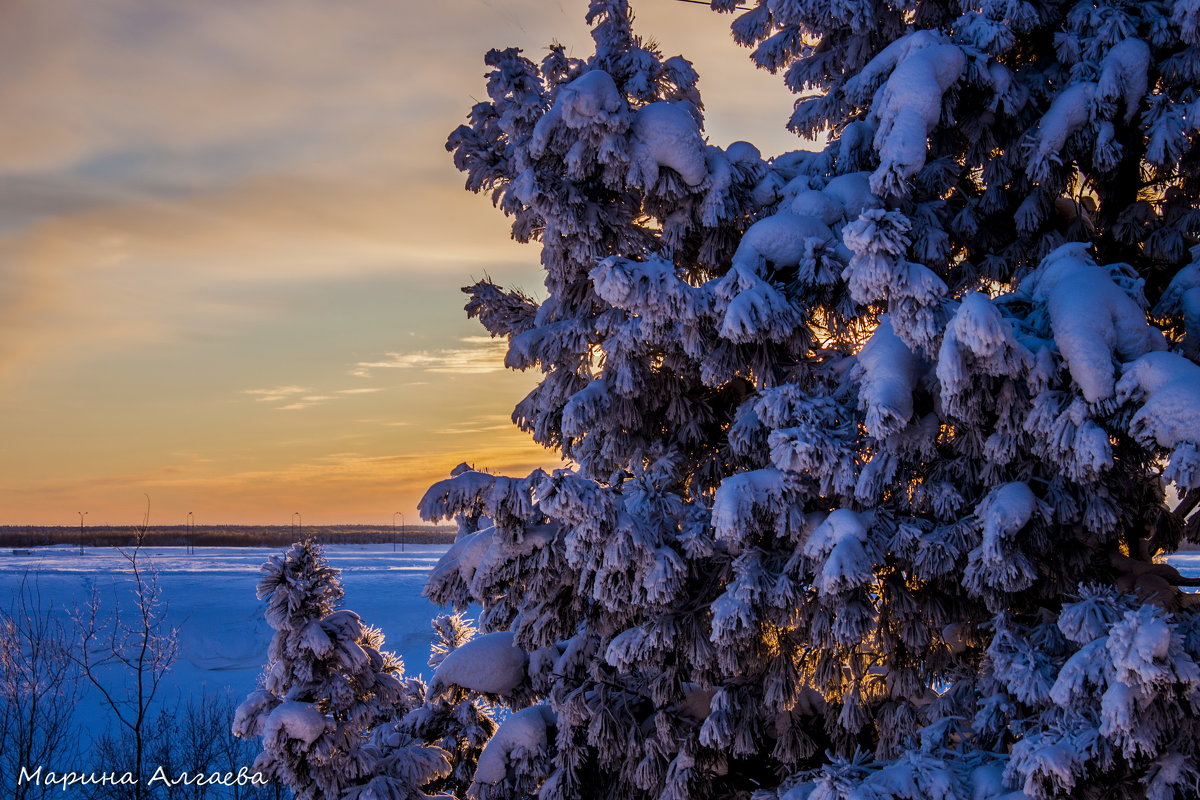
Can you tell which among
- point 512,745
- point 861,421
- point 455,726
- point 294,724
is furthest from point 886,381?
point 455,726

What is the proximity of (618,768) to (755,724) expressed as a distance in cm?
117

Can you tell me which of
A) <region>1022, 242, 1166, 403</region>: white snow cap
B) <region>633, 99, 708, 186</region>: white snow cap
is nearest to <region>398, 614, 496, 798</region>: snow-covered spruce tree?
<region>633, 99, 708, 186</region>: white snow cap

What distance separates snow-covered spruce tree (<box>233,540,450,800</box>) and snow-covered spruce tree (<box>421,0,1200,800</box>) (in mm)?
728

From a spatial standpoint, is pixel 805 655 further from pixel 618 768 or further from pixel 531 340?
pixel 531 340

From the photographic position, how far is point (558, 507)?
4500 mm

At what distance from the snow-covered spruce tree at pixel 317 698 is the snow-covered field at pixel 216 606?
16855mm

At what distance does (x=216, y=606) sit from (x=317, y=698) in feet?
88.9

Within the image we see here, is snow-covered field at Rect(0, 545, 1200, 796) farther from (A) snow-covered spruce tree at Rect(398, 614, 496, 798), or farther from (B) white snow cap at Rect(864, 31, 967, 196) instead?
(B) white snow cap at Rect(864, 31, 967, 196)

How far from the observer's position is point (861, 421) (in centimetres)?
518

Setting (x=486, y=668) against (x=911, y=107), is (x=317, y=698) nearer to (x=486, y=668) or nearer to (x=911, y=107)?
(x=486, y=668)

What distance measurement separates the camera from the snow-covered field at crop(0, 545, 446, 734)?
2591cm

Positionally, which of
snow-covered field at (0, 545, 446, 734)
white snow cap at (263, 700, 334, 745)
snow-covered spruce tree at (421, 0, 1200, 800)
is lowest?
snow-covered field at (0, 545, 446, 734)

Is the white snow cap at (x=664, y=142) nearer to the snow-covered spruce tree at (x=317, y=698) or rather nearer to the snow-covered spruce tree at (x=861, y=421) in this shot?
the snow-covered spruce tree at (x=861, y=421)

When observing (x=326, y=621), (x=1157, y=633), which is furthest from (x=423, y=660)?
(x=1157, y=633)
